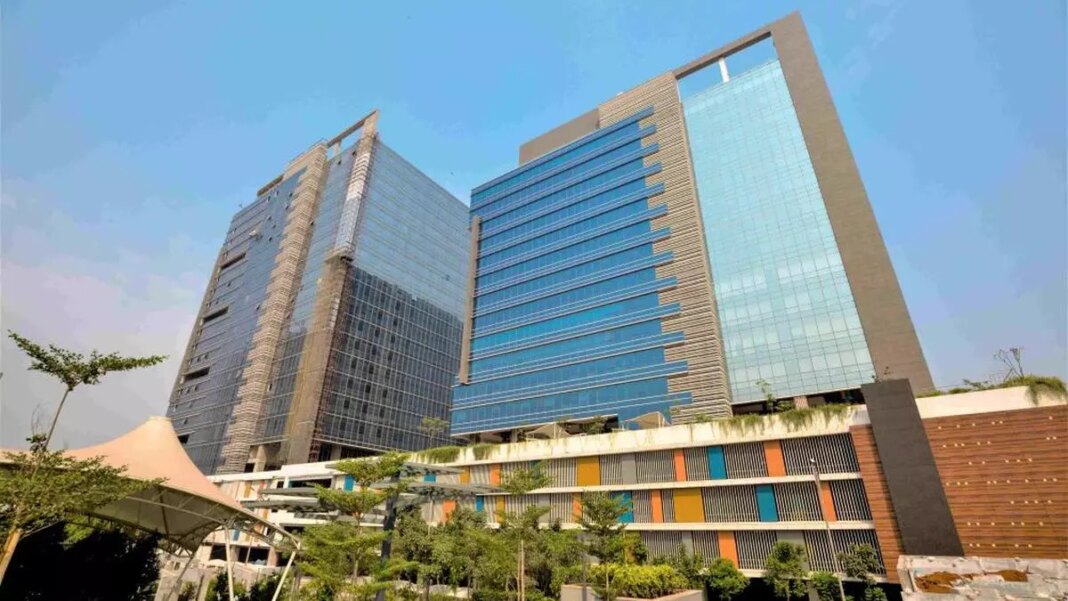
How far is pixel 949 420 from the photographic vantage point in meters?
28.2

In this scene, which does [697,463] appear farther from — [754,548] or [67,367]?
[67,367]

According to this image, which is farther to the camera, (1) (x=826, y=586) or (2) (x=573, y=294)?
(2) (x=573, y=294)

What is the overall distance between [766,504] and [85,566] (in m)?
38.0

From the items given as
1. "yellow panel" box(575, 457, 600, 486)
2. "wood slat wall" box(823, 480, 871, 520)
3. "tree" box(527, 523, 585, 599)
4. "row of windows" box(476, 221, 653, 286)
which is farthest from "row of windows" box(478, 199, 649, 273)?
"tree" box(527, 523, 585, 599)

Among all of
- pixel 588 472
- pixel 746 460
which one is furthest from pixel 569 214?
pixel 746 460

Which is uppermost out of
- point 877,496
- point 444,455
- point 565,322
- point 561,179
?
point 561,179

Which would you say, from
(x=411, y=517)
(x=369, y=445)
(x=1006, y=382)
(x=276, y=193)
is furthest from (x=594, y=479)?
(x=276, y=193)

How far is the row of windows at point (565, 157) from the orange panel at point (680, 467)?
133 feet

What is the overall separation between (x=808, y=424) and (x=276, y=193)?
332 feet

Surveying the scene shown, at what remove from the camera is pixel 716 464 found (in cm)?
3588

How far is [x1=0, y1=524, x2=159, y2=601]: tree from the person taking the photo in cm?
2148

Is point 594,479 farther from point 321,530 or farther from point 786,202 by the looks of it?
point 786,202

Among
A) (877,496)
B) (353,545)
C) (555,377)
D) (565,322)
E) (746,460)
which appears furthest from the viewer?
(565,322)

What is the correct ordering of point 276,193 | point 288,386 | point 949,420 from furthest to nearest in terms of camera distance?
point 276,193
point 288,386
point 949,420
